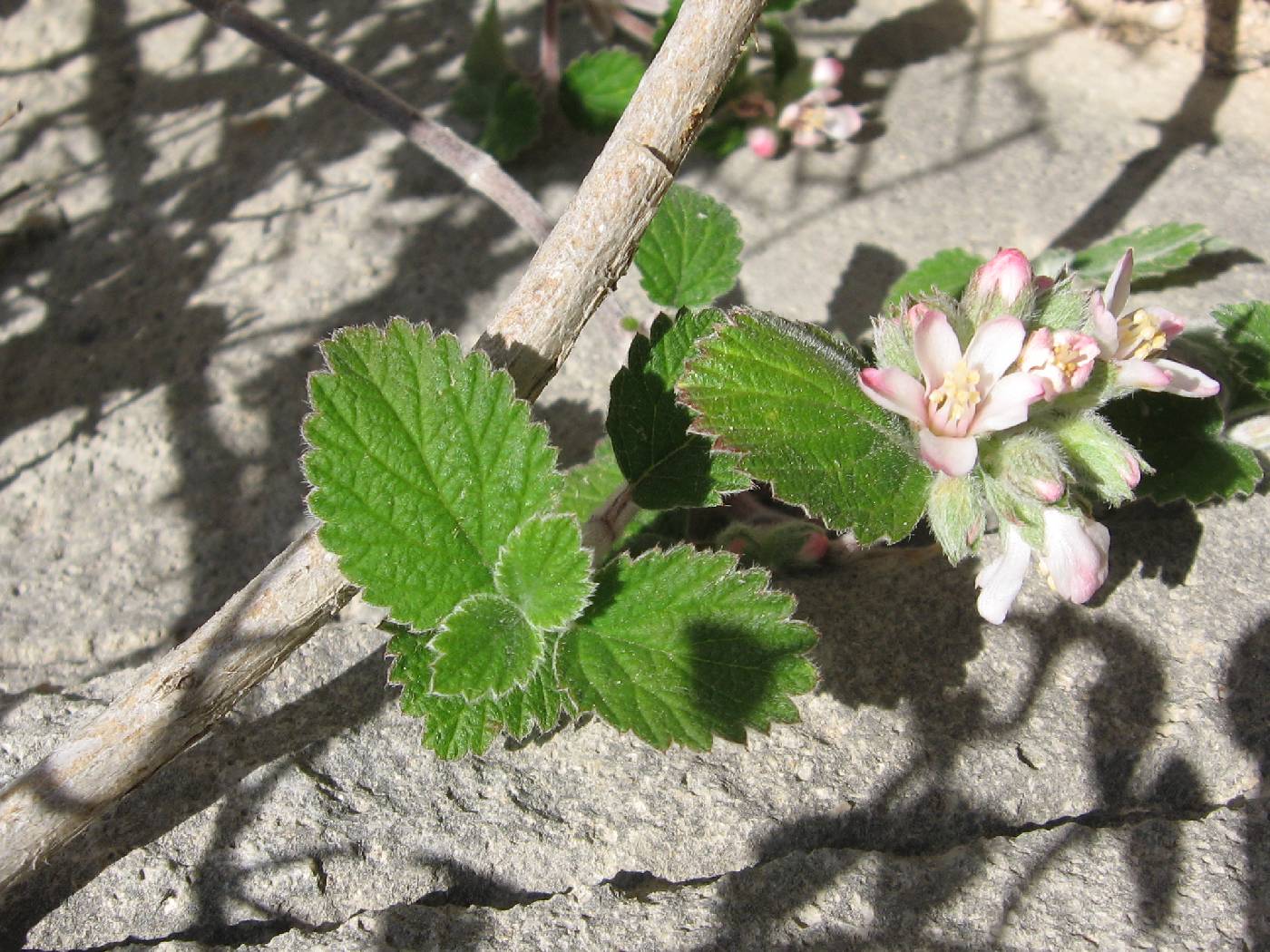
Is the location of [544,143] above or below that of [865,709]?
above

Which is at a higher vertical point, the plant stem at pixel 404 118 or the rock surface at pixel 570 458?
the plant stem at pixel 404 118

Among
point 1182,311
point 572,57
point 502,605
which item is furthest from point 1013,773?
point 572,57

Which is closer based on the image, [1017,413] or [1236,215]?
[1017,413]

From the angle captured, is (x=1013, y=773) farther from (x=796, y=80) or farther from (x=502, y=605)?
(x=796, y=80)

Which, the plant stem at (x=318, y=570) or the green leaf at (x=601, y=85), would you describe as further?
the green leaf at (x=601, y=85)

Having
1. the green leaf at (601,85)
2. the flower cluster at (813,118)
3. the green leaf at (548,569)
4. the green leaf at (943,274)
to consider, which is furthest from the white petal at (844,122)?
the green leaf at (548,569)

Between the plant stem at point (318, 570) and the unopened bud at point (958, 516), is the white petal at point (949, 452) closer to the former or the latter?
the unopened bud at point (958, 516)
